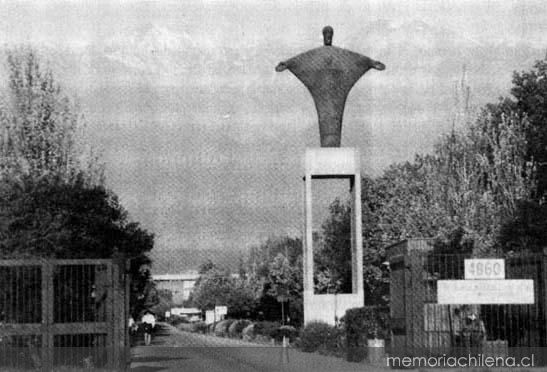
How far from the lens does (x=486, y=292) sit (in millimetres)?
20250

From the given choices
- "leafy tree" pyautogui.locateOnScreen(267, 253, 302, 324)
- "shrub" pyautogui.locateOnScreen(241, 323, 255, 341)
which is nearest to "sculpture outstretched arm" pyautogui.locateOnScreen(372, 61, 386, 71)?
"shrub" pyautogui.locateOnScreen(241, 323, 255, 341)

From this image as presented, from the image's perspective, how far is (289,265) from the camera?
75.2 metres

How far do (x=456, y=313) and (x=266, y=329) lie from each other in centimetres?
3205

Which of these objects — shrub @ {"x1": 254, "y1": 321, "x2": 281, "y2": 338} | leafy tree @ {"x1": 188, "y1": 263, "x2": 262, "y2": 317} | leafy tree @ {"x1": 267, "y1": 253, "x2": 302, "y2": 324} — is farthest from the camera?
leafy tree @ {"x1": 188, "y1": 263, "x2": 262, "y2": 317}

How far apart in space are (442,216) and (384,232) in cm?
1002

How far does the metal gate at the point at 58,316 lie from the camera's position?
69.4 ft

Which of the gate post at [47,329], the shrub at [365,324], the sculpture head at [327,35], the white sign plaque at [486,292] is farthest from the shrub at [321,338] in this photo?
the gate post at [47,329]

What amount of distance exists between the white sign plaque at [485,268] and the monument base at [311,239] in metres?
15.5

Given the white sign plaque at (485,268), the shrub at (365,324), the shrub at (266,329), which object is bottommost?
the shrub at (266,329)

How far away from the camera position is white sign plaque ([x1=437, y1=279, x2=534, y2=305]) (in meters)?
20.1

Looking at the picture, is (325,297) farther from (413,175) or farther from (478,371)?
(413,175)

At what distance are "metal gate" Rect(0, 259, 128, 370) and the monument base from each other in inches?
430

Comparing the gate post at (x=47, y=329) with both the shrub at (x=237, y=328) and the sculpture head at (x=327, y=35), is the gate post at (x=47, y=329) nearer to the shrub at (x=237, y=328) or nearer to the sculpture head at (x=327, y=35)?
the sculpture head at (x=327, y=35)

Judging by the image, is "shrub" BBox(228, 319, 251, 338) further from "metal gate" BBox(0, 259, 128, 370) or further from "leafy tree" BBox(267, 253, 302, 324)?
"metal gate" BBox(0, 259, 128, 370)
